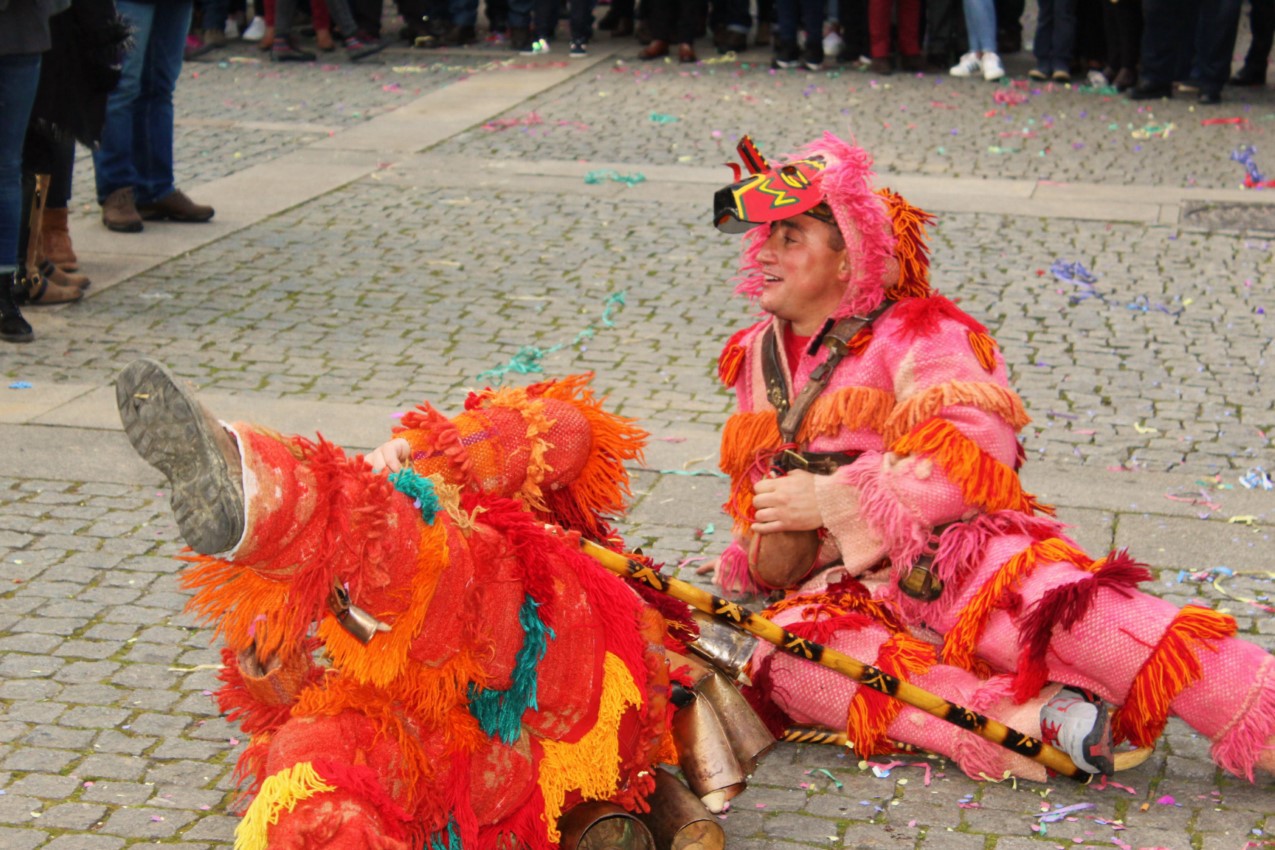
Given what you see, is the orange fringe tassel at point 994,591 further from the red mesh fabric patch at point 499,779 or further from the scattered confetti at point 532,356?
the scattered confetti at point 532,356

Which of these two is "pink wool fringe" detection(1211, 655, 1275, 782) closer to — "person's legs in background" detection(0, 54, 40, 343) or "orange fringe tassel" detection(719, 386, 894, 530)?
"orange fringe tassel" detection(719, 386, 894, 530)

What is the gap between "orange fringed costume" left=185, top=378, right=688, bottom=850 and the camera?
7.35 ft

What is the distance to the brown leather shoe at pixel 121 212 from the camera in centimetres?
741

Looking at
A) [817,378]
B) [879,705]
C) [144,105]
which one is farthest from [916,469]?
[144,105]

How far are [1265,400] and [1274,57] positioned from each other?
28.0 ft

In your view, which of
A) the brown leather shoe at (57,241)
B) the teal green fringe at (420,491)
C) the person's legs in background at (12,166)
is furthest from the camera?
the brown leather shoe at (57,241)

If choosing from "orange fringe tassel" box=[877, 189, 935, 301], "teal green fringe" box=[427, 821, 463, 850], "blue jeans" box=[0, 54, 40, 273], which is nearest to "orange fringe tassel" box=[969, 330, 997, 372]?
"orange fringe tassel" box=[877, 189, 935, 301]

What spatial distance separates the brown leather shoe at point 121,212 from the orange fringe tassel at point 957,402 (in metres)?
5.23

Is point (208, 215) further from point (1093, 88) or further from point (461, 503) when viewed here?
point (1093, 88)

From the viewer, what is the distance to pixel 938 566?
10.2 feet

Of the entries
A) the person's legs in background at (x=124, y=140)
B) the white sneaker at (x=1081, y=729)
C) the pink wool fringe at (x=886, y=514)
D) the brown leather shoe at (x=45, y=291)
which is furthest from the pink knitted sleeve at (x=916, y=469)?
the person's legs in background at (x=124, y=140)

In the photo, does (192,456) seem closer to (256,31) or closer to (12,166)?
(12,166)

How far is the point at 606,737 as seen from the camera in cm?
262

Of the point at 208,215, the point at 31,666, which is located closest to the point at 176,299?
the point at 208,215
